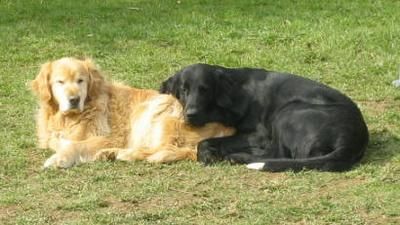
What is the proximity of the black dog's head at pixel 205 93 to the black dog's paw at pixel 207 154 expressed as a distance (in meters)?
0.25

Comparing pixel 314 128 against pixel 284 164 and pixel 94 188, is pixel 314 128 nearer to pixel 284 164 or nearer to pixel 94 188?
pixel 284 164

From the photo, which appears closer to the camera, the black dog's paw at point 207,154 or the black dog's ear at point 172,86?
the black dog's paw at point 207,154

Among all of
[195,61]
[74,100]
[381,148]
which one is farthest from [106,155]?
[195,61]

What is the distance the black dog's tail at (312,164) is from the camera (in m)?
7.05

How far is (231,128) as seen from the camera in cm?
787

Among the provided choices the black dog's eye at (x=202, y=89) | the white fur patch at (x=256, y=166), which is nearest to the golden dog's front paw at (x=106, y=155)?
the black dog's eye at (x=202, y=89)

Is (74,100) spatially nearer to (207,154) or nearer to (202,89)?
(202,89)

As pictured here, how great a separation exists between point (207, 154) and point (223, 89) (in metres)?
0.64

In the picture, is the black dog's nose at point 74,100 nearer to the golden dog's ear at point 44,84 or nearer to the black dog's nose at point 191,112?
the golden dog's ear at point 44,84

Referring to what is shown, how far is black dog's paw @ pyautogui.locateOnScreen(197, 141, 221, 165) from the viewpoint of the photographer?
7445mm

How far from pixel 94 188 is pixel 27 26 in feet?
24.2

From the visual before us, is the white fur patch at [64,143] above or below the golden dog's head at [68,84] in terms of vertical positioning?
below

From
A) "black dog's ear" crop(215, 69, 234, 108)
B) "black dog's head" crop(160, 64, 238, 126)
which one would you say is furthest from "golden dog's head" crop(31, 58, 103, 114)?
"black dog's ear" crop(215, 69, 234, 108)

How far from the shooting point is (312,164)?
7.05 meters
